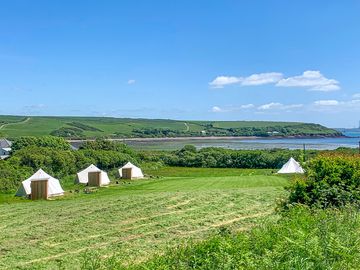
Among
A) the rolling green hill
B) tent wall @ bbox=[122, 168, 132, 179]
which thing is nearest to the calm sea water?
the rolling green hill

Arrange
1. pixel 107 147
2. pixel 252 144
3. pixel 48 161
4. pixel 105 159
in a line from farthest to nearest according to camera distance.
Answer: pixel 252 144, pixel 107 147, pixel 105 159, pixel 48 161

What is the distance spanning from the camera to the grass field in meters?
12.7

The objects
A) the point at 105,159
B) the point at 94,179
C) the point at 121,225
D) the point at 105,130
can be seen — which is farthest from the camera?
the point at 105,130

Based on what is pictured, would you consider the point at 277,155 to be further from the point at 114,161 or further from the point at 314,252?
the point at 314,252

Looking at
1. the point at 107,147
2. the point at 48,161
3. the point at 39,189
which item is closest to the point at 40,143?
the point at 107,147

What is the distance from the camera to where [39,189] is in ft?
107

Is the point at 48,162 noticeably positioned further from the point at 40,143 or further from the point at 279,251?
the point at 279,251

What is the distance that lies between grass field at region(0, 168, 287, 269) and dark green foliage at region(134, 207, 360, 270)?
4.08 metres

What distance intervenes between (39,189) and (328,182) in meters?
24.7

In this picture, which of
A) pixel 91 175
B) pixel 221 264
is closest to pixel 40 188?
pixel 91 175

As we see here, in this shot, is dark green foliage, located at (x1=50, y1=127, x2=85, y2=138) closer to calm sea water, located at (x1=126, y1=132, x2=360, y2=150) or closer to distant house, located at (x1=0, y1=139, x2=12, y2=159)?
calm sea water, located at (x1=126, y1=132, x2=360, y2=150)

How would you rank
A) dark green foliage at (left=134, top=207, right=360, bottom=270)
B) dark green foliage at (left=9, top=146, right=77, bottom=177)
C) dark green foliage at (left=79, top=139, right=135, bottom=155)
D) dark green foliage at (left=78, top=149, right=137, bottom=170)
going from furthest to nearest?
dark green foliage at (left=79, top=139, right=135, bottom=155), dark green foliage at (left=78, top=149, right=137, bottom=170), dark green foliage at (left=9, top=146, right=77, bottom=177), dark green foliage at (left=134, top=207, right=360, bottom=270)

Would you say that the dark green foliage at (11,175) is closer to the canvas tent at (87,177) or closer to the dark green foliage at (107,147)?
the canvas tent at (87,177)

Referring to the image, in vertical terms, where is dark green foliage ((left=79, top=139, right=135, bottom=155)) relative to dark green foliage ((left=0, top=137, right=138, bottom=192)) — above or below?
above
